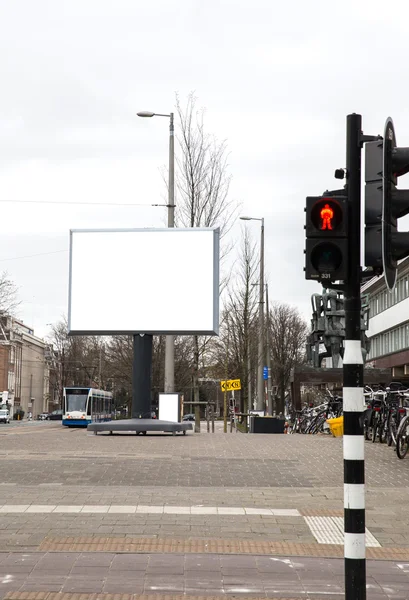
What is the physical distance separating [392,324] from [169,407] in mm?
37494

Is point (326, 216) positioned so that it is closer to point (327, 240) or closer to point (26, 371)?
point (327, 240)

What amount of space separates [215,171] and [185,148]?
4.90 ft

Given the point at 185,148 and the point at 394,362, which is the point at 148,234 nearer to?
the point at 185,148

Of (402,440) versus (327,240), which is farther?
(402,440)

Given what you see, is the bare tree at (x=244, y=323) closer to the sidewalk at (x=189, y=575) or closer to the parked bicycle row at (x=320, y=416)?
the parked bicycle row at (x=320, y=416)

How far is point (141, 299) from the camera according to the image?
26.4 metres

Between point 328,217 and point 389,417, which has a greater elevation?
point 328,217

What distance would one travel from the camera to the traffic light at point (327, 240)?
554 centimetres

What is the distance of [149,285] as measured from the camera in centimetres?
2644

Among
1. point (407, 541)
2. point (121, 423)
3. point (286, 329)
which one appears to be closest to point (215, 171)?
point (121, 423)

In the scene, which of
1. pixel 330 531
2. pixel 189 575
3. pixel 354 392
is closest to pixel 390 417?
pixel 330 531

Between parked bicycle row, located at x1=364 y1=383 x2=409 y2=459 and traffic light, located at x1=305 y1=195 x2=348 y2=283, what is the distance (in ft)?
31.9

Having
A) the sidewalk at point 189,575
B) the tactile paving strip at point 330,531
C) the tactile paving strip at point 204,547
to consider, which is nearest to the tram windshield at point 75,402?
the tactile paving strip at point 330,531

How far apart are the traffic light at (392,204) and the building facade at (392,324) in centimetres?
4412
